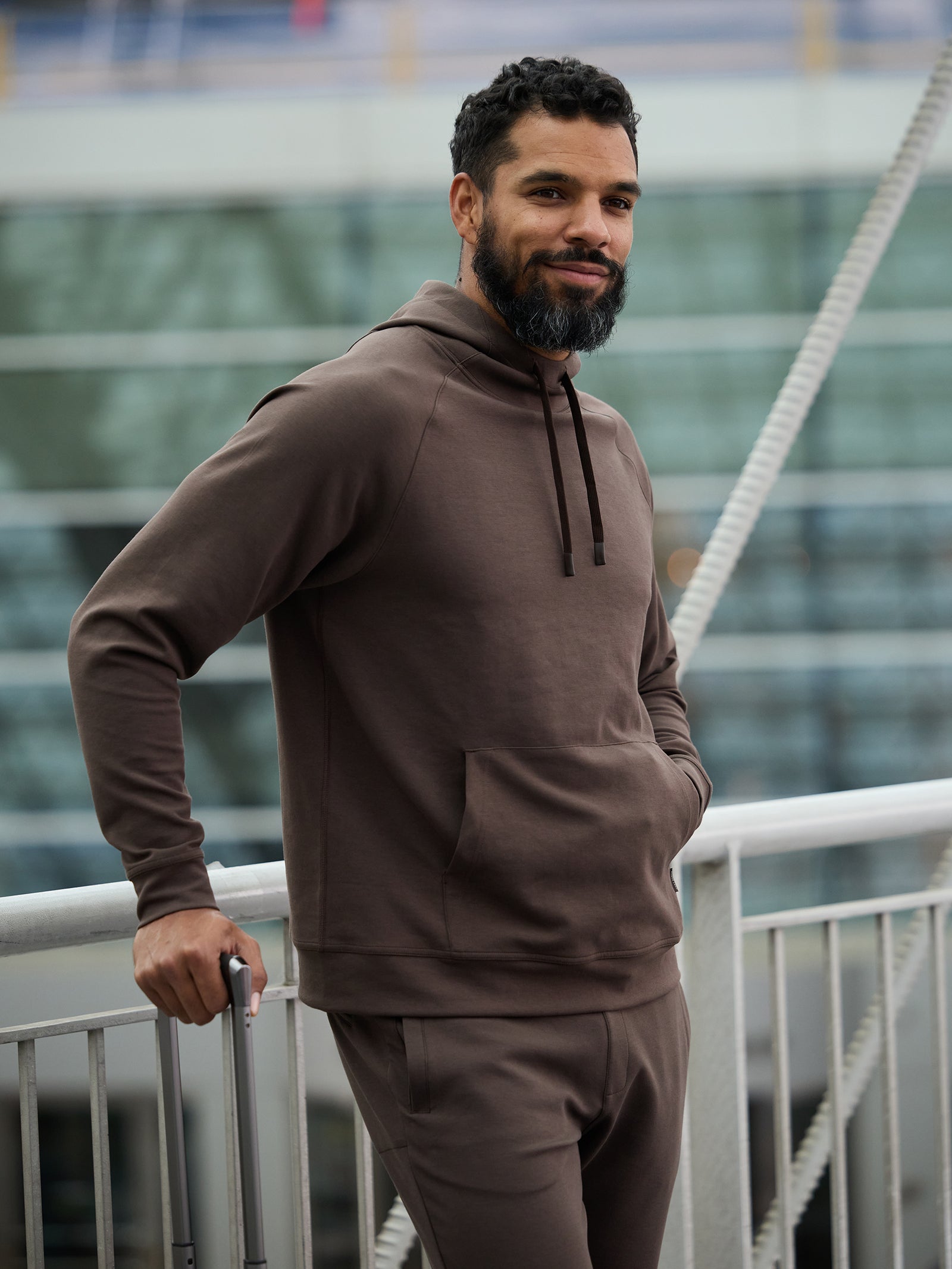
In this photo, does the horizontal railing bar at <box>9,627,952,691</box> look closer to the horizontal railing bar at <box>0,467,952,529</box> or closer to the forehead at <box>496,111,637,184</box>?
the horizontal railing bar at <box>0,467,952,529</box>

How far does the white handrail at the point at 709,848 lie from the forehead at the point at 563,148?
0.70m

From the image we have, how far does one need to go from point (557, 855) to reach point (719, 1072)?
2.19 ft

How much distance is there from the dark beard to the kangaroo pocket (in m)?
0.37

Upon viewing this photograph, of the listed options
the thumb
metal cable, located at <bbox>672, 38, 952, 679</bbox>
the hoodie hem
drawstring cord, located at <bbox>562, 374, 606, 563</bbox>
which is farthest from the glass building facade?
the thumb

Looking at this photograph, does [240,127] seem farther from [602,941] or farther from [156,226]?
[602,941]

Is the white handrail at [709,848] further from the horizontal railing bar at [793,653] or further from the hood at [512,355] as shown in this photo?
the horizontal railing bar at [793,653]

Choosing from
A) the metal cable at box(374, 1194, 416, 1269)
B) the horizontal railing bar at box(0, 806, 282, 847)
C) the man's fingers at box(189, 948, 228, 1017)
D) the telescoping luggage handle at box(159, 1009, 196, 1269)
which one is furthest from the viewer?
the horizontal railing bar at box(0, 806, 282, 847)

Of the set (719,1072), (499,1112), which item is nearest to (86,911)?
(499,1112)

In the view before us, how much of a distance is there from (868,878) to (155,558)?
8.63 meters

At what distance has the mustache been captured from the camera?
3.58 feet

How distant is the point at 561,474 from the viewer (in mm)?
1071

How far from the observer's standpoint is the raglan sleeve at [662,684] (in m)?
1.22

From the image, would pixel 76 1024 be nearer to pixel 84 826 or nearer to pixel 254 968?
pixel 254 968

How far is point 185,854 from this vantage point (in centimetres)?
91
